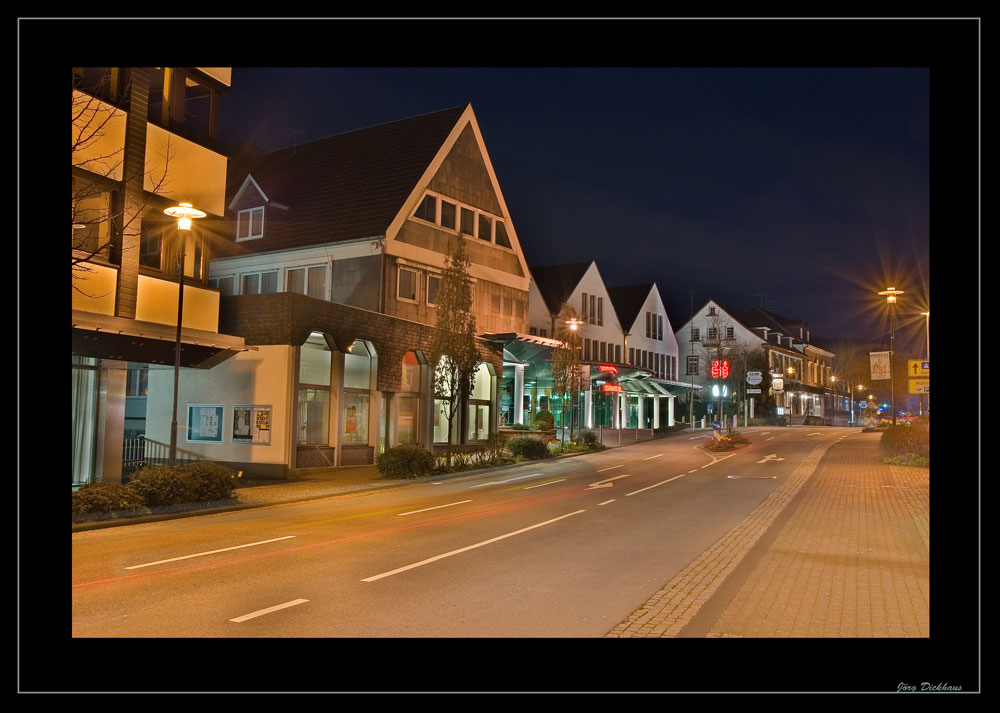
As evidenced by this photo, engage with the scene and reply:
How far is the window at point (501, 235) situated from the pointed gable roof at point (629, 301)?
27751mm

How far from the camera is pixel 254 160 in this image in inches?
1747

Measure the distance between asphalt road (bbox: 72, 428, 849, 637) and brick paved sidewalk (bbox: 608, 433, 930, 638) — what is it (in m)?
0.48

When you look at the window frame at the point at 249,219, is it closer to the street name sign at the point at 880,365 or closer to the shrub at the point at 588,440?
the shrub at the point at 588,440

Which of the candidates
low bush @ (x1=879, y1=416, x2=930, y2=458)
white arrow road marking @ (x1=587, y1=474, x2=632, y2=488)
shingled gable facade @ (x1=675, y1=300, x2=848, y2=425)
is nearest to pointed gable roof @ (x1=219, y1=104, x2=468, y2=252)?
white arrow road marking @ (x1=587, y1=474, x2=632, y2=488)

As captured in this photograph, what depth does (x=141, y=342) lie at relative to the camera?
19.8m

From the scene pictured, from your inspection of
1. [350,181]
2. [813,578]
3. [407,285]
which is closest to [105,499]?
[813,578]

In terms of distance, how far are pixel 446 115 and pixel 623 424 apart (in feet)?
114

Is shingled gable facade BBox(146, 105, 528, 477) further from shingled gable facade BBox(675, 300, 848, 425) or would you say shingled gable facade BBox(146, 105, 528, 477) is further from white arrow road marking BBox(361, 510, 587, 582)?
shingled gable facade BBox(675, 300, 848, 425)

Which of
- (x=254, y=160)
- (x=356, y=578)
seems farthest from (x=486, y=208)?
(x=356, y=578)

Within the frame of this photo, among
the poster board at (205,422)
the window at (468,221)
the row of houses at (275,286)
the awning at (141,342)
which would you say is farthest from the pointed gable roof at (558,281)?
the awning at (141,342)

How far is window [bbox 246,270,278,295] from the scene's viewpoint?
36062mm

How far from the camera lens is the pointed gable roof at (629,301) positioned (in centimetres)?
6769
